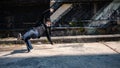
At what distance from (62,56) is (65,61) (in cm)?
85

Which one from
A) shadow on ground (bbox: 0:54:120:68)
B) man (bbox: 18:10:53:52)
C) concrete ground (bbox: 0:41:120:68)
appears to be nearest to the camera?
shadow on ground (bbox: 0:54:120:68)

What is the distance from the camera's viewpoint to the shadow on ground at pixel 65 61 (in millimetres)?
7812

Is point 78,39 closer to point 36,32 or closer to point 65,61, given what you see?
point 36,32

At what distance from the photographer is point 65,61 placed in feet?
27.6

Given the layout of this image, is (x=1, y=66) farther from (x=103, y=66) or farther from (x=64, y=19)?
(x=64, y=19)

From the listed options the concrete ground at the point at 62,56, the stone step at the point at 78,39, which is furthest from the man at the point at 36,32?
the stone step at the point at 78,39

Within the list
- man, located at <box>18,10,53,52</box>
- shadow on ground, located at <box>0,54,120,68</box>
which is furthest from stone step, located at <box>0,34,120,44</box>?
shadow on ground, located at <box>0,54,120,68</box>

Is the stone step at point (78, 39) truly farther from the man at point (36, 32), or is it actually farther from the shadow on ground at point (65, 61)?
the shadow on ground at point (65, 61)

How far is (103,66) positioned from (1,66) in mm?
3007

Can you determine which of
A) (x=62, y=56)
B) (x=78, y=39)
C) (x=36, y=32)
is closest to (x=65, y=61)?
(x=62, y=56)

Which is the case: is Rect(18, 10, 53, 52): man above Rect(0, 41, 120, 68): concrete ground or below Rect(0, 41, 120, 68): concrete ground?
above

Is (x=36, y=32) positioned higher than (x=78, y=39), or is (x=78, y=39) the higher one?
(x=36, y=32)

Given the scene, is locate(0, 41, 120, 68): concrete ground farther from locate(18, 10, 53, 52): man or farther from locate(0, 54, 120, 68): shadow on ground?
locate(18, 10, 53, 52): man

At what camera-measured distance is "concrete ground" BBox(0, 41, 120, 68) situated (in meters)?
7.96
